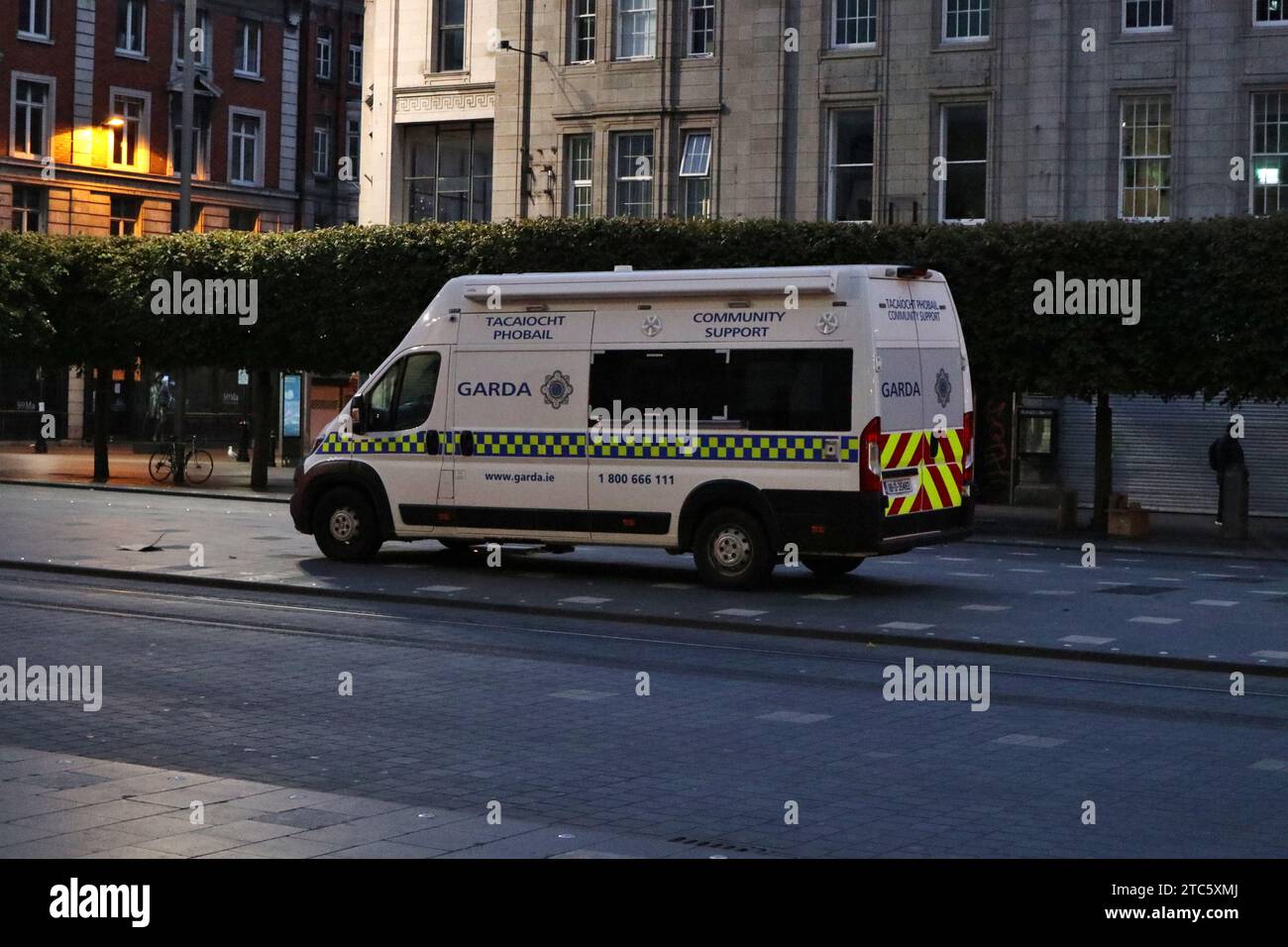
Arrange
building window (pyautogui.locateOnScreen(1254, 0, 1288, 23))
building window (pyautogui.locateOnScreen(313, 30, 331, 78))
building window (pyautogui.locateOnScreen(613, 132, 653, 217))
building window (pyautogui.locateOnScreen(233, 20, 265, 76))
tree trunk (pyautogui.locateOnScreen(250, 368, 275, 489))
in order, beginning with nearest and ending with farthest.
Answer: building window (pyautogui.locateOnScreen(1254, 0, 1288, 23)), tree trunk (pyautogui.locateOnScreen(250, 368, 275, 489)), building window (pyautogui.locateOnScreen(613, 132, 653, 217)), building window (pyautogui.locateOnScreen(233, 20, 265, 76)), building window (pyautogui.locateOnScreen(313, 30, 331, 78))

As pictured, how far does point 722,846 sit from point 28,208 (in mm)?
55930

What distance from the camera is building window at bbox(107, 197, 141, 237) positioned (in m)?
61.0

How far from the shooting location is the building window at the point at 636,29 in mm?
38344

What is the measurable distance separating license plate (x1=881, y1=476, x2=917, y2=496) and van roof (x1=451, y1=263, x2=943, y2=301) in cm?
183

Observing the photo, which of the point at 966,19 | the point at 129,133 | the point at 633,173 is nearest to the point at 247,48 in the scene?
the point at 129,133

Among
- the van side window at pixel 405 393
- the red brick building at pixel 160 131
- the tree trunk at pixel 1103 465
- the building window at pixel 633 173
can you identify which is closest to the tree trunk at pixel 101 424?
the building window at pixel 633 173

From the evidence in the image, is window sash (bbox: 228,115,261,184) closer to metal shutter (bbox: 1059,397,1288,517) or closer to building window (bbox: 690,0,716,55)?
building window (bbox: 690,0,716,55)

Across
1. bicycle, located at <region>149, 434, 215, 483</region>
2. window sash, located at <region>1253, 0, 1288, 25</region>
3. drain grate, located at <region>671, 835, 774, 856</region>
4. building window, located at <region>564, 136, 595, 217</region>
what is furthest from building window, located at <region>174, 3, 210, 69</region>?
drain grate, located at <region>671, 835, 774, 856</region>

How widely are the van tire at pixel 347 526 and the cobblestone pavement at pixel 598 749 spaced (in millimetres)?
4513

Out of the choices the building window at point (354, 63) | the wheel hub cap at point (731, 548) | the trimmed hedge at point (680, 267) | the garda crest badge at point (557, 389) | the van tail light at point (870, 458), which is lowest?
the wheel hub cap at point (731, 548)

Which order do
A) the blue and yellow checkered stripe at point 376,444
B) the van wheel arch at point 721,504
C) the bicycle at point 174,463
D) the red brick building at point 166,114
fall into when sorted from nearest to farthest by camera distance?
1. the van wheel arch at point 721,504
2. the blue and yellow checkered stripe at point 376,444
3. the bicycle at point 174,463
4. the red brick building at point 166,114

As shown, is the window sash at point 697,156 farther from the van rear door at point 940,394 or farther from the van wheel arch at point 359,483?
the van rear door at point 940,394
